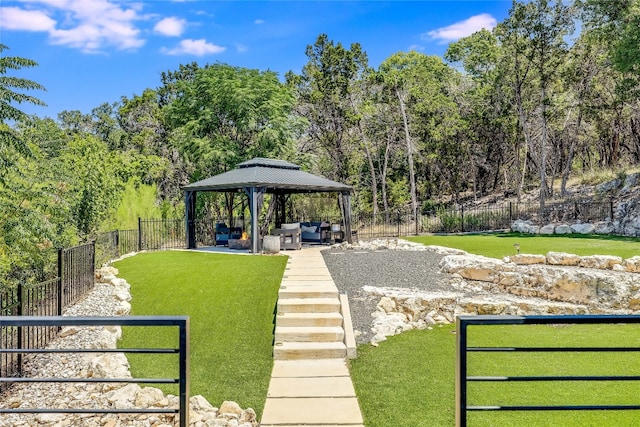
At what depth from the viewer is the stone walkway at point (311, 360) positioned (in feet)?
14.1

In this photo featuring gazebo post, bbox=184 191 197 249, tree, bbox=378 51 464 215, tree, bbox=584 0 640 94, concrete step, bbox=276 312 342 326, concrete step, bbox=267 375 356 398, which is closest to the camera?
concrete step, bbox=267 375 356 398

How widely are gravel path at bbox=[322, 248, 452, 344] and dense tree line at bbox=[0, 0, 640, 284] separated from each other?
283 inches

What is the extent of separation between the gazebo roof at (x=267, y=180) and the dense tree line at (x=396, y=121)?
10.5 ft

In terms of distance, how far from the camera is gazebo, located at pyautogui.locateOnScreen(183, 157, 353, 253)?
14148mm

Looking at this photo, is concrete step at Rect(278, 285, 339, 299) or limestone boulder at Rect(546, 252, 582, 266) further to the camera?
limestone boulder at Rect(546, 252, 582, 266)

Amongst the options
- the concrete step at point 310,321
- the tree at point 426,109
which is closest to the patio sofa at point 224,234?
the concrete step at point 310,321

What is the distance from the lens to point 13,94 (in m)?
7.41

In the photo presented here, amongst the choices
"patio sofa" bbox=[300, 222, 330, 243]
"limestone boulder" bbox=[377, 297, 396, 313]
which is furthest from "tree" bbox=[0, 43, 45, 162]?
"patio sofa" bbox=[300, 222, 330, 243]

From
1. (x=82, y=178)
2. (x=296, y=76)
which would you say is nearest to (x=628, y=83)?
(x=296, y=76)

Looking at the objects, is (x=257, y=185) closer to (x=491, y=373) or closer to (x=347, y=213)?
(x=347, y=213)

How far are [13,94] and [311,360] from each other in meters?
6.37

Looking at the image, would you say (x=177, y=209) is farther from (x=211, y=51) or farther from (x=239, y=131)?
(x=211, y=51)

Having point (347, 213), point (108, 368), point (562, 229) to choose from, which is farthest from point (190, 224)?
point (562, 229)

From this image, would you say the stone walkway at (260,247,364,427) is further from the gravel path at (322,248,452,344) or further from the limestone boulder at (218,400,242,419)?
the gravel path at (322,248,452,344)
